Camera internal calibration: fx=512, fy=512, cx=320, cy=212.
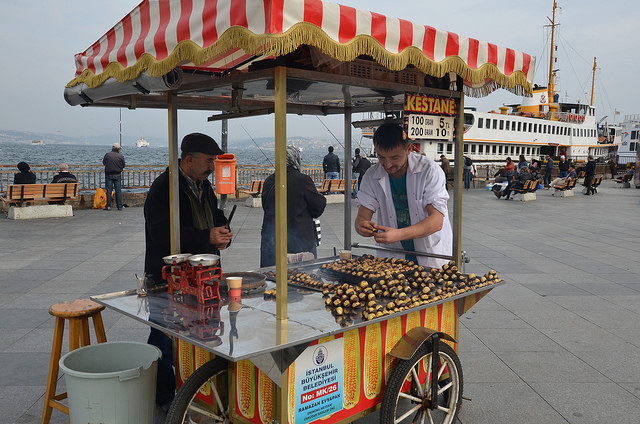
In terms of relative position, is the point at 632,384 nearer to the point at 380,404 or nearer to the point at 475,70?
the point at 380,404

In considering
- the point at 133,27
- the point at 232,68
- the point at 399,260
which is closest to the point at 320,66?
the point at 232,68

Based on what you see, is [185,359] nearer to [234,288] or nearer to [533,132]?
[234,288]

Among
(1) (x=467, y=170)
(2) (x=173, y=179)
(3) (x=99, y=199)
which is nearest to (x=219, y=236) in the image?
(2) (x=173, y=179)

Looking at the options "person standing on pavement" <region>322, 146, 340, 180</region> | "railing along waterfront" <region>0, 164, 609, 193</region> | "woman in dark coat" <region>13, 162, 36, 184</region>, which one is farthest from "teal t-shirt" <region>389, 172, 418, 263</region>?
"person standing on pavement" <region>322, 146, 340, 180</region>

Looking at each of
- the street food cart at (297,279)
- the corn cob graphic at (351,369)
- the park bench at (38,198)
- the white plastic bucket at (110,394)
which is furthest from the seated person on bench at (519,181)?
the white plastic bucket at (110,394)

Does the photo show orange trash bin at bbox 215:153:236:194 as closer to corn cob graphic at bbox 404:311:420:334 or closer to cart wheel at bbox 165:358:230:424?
corn cob graphic at bbox 404:311:420:334

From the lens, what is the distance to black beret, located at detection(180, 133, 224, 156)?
3.67 meters

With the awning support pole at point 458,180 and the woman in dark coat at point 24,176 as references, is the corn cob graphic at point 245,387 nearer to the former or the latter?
the awning support pole at point 458,180

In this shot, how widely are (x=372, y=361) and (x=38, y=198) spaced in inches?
490

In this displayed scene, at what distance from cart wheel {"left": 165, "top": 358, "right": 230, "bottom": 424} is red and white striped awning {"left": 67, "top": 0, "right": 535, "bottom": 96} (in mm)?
1530

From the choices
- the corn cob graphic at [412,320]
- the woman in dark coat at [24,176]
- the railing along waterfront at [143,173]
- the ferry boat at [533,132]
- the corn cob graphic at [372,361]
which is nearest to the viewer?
the corn cob graphic at [372,361]

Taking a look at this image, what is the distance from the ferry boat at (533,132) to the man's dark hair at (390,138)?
32.2 m

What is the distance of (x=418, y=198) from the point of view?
3914mm

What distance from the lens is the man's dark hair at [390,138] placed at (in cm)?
375
